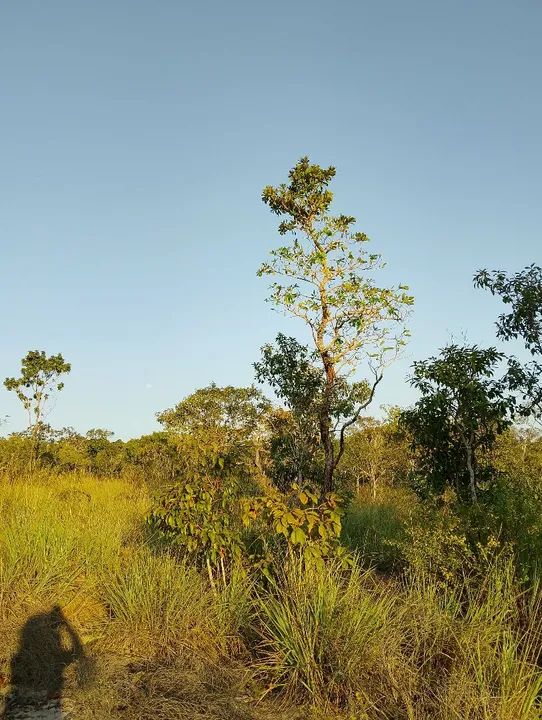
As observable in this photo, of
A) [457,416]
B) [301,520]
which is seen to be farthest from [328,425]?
[301,520]

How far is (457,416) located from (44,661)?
22.0 feet

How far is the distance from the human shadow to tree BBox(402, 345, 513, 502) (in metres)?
5.99

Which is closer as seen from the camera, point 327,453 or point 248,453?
point 248,453

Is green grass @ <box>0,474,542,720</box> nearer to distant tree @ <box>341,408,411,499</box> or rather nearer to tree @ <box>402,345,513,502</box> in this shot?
tree @ <box>402,345,513,502</box>

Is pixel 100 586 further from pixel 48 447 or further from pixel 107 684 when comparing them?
pixel 48 447

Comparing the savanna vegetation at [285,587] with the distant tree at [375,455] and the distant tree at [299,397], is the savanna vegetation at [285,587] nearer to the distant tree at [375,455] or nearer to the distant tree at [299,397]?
the distant tree at [299,397]

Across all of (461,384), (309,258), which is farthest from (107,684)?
(309,258)

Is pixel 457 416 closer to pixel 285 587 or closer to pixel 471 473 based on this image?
pixel 471 473

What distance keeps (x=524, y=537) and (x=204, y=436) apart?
3.78 metres

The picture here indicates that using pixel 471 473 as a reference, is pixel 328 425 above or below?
above

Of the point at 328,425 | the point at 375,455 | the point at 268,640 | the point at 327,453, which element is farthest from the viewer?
the point at 375,455

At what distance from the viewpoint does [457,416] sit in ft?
29.4

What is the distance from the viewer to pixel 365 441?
29.6 m

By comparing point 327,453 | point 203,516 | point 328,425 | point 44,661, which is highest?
point 328,425
